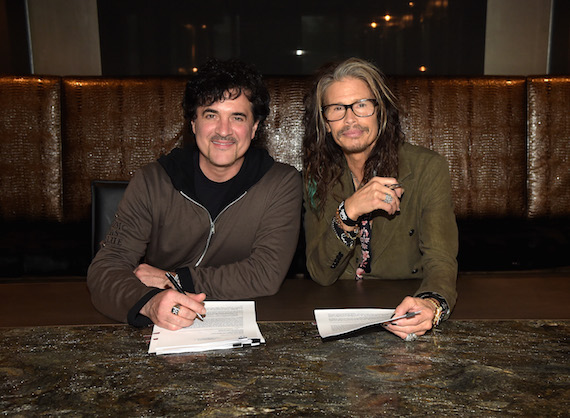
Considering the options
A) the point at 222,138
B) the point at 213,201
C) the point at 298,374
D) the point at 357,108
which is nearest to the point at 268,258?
the point at 213,201

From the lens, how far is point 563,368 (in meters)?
0.95

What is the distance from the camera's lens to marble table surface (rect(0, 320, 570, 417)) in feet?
2.70

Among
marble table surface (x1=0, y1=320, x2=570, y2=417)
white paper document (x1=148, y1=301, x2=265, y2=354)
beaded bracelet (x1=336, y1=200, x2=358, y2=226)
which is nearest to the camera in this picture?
marble table surface (x1=0, y1=320, x2=570, y2=417)

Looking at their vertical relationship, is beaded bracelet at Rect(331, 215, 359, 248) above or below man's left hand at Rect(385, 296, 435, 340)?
above

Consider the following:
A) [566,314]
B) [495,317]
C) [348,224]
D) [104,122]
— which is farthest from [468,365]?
[104,122]

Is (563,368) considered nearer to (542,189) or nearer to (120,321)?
(120,321)

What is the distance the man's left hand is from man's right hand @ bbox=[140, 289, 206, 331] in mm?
435

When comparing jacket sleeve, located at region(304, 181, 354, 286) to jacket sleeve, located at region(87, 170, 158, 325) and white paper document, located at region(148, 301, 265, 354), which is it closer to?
white paper document, located at region(148, 301, 265, 354)

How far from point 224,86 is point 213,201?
385 millimetres

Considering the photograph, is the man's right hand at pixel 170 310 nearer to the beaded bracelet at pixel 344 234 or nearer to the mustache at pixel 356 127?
the beaded bracelet at pixel 344 234

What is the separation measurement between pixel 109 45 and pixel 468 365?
10.2ft

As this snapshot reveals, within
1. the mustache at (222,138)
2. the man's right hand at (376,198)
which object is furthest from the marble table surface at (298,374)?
the mustache at (222,138)

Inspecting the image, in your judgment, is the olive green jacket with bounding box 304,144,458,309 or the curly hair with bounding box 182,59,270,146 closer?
the olive green jacket with bounding box 304,144,458,309

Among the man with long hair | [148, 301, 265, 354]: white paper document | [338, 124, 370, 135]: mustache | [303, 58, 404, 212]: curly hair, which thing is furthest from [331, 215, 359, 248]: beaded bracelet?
[148, 301, 265, 354]: white paper document
